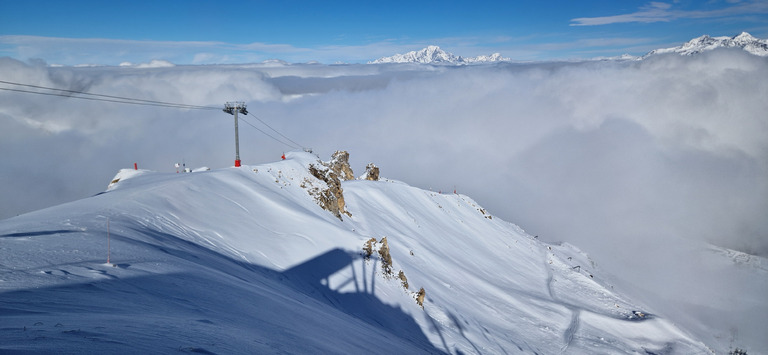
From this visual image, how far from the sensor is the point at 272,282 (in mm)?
11328

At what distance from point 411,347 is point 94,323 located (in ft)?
30.0

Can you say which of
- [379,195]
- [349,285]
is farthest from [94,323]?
[379,195]

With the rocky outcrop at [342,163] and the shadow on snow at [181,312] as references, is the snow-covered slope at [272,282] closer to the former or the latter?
the shadow on snow at [181,312]

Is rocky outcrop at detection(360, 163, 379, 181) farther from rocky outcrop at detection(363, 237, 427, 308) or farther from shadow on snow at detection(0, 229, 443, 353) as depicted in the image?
shadow on snow at detection(0, 229, 443, 353)

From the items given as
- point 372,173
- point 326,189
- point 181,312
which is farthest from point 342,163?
point 181,312

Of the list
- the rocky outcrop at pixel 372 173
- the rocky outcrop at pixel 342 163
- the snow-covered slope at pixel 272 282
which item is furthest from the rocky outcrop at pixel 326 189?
the rocky outcrop at pixel 372 173

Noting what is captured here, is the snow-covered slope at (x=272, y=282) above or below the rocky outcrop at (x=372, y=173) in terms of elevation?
below

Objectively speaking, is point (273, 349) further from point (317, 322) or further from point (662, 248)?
point (662, 248)

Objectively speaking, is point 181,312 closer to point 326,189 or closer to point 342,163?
point 326,189

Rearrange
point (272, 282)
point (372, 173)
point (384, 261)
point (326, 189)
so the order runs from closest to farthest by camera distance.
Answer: point (272, 282) < point (384, 261) < point (326, 189) < point (372, 173)

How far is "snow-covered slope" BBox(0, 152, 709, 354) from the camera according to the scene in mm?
5277

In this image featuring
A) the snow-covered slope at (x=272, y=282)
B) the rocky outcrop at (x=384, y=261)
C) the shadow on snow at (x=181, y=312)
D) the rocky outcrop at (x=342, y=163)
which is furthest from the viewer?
the rocky outcrop at (x=342, y=163)

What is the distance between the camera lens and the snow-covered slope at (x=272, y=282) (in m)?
5.28

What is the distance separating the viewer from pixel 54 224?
9383mm
